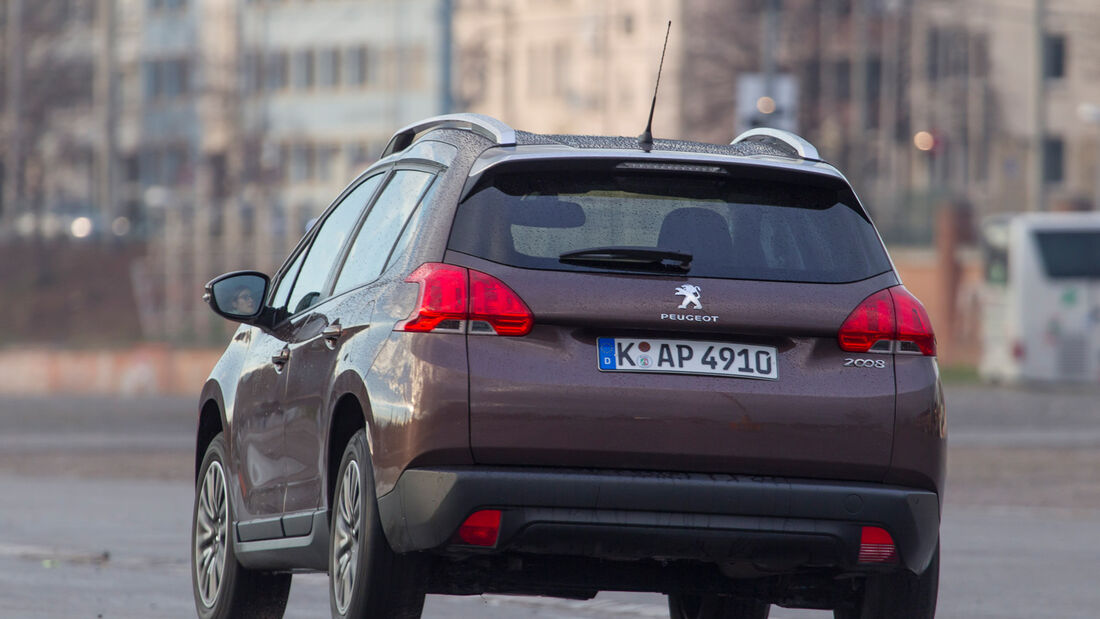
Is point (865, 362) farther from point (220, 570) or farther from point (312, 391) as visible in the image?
point (220, 570)

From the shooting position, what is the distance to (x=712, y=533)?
6762 mm

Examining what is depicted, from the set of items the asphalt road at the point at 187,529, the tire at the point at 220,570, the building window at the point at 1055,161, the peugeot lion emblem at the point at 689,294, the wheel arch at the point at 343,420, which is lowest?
the asphalt road at the point at 187,529

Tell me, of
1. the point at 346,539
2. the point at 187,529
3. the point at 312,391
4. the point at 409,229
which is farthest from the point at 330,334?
the point at 187,529

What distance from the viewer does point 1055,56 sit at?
85750 mm

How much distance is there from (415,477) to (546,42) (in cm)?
8998

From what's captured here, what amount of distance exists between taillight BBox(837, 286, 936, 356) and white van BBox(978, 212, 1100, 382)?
35.6 meters

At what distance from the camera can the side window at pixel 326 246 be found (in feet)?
27.2

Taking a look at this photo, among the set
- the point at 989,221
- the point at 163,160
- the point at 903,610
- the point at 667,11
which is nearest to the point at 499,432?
the point at 903,610

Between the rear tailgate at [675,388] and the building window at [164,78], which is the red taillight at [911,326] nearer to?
the rear tailgate at [675,388]

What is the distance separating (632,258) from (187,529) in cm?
847

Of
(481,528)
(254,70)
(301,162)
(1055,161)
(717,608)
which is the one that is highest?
(254,70)

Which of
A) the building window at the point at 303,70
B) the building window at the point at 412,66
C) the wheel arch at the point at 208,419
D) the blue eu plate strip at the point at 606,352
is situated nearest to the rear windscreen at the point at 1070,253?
the wheel arch at the point at 208,419

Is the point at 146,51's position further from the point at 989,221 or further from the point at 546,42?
the point at 989,221

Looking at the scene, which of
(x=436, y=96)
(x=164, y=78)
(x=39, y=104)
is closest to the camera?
(x=39, y=104)
